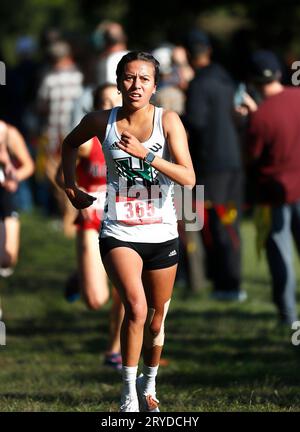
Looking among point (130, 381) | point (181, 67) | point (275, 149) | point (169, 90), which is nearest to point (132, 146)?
point (130, 381)

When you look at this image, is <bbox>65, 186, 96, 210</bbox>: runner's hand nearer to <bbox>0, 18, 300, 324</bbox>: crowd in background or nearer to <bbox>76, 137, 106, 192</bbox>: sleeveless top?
<bbox>76, 137, 106, 192</bbox>: sleeveless top

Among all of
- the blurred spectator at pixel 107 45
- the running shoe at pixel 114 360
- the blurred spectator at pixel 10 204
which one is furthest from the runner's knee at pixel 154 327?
the blurred spectator at pixel 107 45

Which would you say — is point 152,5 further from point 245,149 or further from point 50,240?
point 245,149

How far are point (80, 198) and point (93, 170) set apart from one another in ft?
6.20

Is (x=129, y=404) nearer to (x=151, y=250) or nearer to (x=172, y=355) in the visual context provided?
(x=151, y=250)

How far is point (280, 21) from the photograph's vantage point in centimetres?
1945

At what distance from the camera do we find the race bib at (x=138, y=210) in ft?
21.9

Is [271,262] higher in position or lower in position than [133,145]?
lower

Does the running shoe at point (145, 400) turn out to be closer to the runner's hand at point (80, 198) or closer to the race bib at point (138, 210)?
the race bib at point (138, 210)

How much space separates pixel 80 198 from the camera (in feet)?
22.5

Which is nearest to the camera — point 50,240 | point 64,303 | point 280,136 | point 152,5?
point 280,136

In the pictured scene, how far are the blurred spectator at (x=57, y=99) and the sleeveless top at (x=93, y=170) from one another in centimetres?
681
